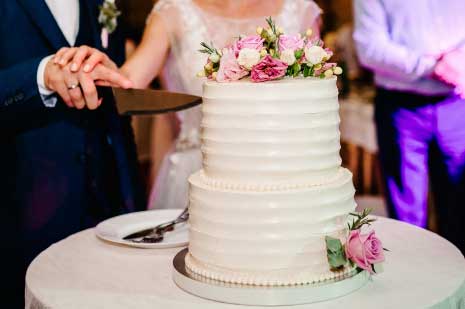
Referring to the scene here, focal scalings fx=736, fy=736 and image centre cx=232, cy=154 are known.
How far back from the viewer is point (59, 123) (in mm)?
2873

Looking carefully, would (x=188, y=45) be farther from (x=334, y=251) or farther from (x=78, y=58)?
(x=334, y=251)

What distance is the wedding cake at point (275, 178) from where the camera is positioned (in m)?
1.69

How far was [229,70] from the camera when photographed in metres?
1.78

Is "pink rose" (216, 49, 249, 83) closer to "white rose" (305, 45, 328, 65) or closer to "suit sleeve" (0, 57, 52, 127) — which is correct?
"white rose" (305, 45, 328, 65)

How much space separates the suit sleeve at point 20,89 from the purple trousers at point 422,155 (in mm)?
2028

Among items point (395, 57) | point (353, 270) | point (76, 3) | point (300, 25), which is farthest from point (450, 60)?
point (353, 270)

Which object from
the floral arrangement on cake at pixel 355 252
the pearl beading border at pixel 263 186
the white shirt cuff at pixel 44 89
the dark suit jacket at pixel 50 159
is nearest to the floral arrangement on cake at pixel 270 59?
the pearl beading border at pixel 263 186

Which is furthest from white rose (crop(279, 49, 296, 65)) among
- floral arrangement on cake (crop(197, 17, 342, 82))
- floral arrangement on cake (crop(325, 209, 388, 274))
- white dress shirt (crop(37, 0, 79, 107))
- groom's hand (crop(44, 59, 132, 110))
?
white dress shirt (crop(37, 0, 79, 107))

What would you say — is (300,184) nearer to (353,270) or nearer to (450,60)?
(353,270)

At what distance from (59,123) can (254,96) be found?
4.54 feet

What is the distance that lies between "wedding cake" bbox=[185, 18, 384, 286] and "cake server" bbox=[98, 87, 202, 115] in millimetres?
550

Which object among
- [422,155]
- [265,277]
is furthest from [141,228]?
[422,155]

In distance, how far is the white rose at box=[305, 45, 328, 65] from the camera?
176 cm

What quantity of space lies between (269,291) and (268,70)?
51cm
